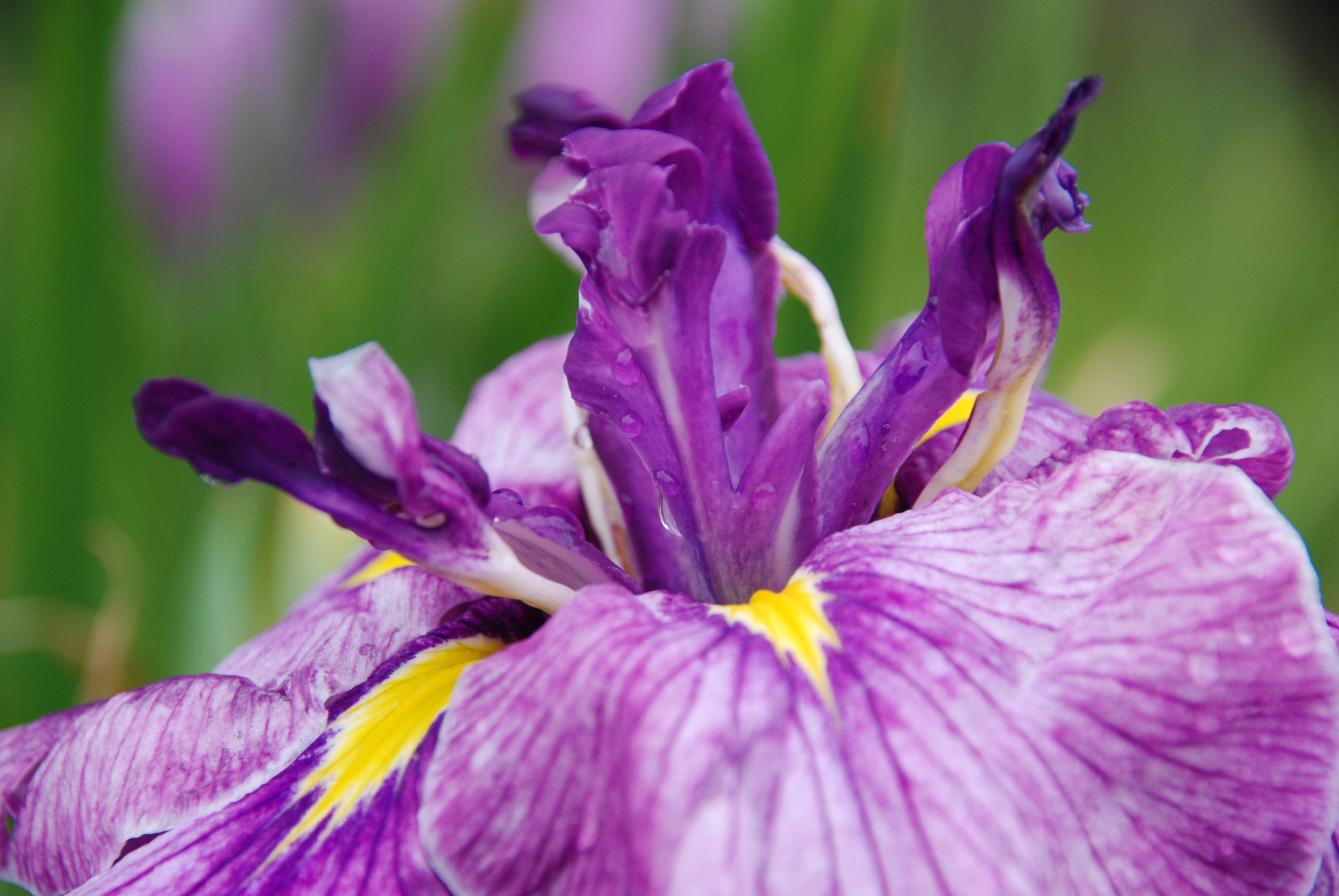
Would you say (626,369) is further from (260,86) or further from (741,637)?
(260,86)

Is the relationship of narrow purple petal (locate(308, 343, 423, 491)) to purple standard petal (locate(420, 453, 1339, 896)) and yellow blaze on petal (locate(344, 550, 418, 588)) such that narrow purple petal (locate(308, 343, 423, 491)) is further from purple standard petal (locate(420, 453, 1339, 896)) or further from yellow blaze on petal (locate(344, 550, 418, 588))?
yellow blaze on petal (locate(344, 550, 418, 588))

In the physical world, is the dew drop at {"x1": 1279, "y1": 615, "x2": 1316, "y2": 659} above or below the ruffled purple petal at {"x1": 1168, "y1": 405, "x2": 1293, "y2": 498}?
below

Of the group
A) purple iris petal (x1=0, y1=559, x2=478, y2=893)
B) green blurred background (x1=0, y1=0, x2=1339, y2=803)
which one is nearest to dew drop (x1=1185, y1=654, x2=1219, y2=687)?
purple iris petal (x1=0, y1=559, x2=478, y2=893)

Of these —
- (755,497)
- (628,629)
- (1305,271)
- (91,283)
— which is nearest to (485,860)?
(628,629)

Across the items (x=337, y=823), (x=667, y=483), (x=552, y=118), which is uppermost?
(x=552, y=118)

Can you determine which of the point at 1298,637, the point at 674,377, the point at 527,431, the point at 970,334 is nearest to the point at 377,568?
the point at 527,431

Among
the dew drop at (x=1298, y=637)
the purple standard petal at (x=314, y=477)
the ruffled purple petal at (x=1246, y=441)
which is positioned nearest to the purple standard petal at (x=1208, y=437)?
the ruffled purple petal at (x=1246, y=441)

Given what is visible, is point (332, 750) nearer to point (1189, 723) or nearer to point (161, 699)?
point (161, 699)

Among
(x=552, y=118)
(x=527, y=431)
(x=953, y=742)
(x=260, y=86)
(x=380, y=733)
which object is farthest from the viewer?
(x=260, y=86)
